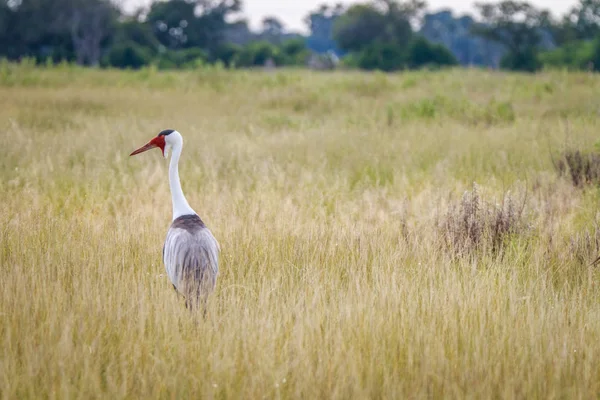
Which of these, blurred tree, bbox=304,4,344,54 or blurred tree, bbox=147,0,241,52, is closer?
blurred tree, bbox=147,0,241,52

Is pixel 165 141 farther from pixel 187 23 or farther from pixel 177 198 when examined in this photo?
pixel 187 23

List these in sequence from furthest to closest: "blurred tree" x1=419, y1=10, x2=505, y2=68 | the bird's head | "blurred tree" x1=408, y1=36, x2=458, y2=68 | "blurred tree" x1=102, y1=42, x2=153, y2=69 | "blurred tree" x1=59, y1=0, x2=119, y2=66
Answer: "blurred tree" x1=419, y1=10, x2=505, y2=68 < "blurred tree" x1=408, y1=36, x2=458, y2=68 < "blurred tree" x1=59, y1=0, x2=119, y2=66 < "blurred tree" x1=102, y1=42, x2=153, y2=69 < the bird's head

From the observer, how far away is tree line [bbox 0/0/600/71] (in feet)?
128

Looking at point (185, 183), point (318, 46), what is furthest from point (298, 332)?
point (318, 46)

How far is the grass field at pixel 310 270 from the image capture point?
10.2ft

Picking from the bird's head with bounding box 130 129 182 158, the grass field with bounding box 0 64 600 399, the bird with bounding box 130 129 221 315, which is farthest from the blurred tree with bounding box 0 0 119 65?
the bird with bounding box 130 129 221 315

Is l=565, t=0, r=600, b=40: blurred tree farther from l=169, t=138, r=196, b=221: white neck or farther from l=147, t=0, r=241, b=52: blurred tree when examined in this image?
l=169, t=138, r=196, b=221: white neck

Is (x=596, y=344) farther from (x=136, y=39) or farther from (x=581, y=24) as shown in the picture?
(x=581, y=24)

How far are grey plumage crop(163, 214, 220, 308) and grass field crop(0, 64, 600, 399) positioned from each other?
12 centimetres

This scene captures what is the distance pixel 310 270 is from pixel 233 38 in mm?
57781

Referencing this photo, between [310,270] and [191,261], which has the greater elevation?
[191,261]

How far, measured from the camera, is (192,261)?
3.67 meters

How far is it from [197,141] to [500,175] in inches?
176

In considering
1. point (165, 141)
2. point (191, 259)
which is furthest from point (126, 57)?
point (191, 259)
